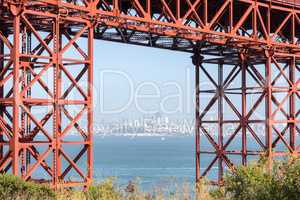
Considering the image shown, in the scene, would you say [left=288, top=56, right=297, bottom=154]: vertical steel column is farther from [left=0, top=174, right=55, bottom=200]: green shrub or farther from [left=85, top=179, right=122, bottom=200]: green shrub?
[left=0, top=174, right=55, bottom=200]: green shrub

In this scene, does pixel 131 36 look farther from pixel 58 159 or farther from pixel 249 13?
pixel 58 159

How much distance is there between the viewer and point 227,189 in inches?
733

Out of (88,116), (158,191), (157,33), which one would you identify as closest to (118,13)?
(157,33)

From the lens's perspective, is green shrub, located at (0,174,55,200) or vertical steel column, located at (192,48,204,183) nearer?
green shrub, located at (0,174,55,200)

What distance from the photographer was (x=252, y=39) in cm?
3272

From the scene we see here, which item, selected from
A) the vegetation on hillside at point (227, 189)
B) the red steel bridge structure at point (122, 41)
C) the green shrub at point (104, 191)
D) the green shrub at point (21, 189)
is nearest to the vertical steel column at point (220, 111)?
the red steel bridge structure at point (122, 41)

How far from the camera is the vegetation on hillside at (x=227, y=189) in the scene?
15.3 m

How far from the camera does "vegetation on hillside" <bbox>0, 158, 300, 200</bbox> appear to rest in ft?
50.2

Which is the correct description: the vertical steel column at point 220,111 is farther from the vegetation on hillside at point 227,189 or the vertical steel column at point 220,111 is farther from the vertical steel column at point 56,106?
the vegetation on hillside at point 227,189

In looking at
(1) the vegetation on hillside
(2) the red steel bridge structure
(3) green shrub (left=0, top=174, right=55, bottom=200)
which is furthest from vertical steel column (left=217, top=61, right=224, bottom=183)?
(3) green shrub (left=0, top=174, right=55, bottom=200)

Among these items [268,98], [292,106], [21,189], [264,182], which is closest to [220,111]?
[268,98]

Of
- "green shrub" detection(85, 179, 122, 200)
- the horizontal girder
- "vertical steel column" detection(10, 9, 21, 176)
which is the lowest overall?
"green shrub" detection(85, 179, 122, 200)

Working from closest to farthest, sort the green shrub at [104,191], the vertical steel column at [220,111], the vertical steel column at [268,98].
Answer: the green shrub at [104,191] < the vertical steel column at [268,98] < the vertical steel column at [220,111]

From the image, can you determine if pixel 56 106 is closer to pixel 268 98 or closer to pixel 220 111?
pixel 268 98
